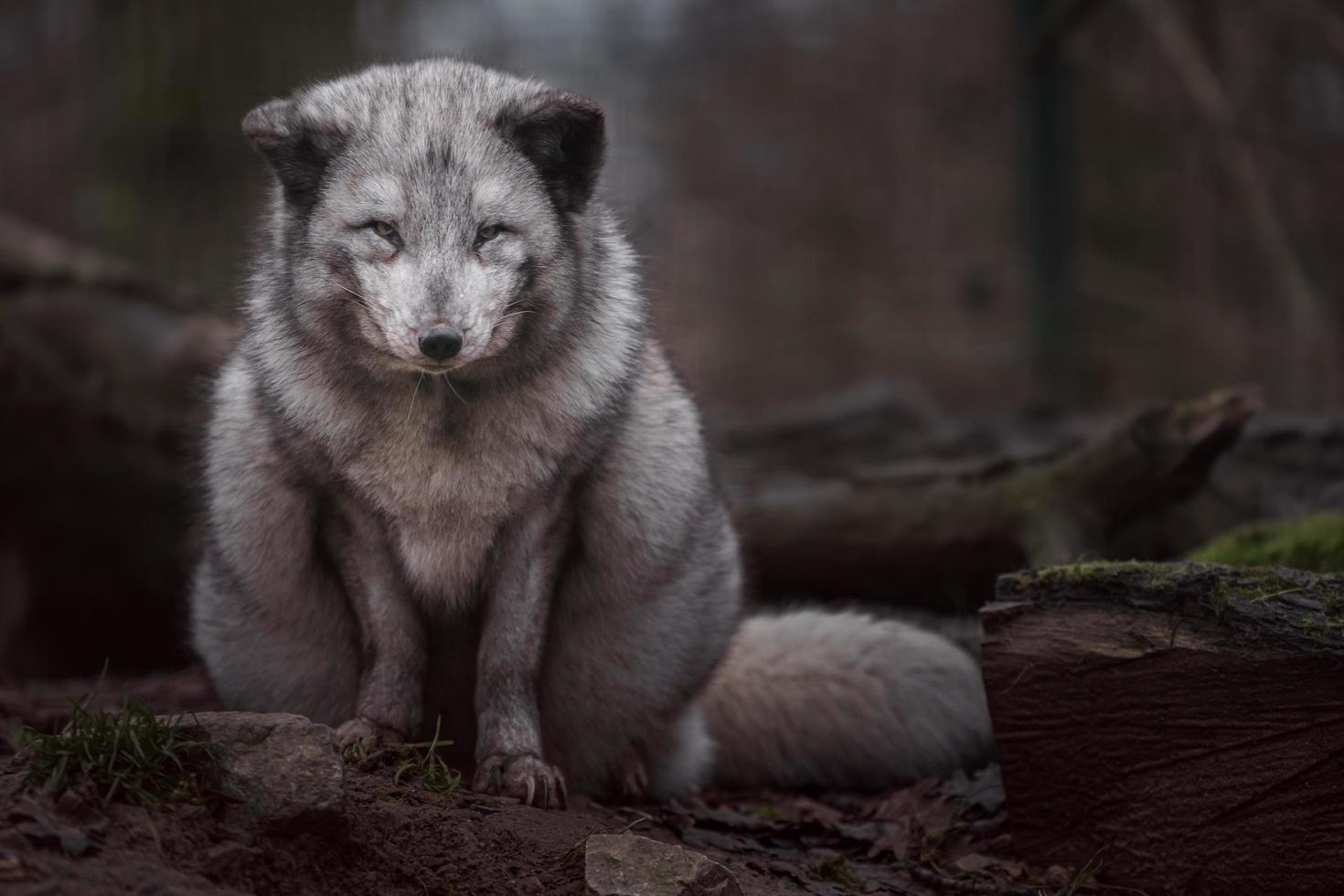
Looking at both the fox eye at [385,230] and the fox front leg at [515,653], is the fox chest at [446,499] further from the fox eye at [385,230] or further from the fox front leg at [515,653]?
the fox eye at [385,230]

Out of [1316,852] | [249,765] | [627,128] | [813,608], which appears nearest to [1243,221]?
[627,128]

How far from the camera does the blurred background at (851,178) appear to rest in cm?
738

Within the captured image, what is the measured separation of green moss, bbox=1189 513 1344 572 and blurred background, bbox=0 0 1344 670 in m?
2.81

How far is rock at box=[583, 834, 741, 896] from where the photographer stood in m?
2.80

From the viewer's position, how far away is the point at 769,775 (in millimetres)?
4695

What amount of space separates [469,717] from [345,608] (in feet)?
1.58

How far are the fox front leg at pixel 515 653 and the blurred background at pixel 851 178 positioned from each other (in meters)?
3.36

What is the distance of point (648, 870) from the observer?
9.36ft

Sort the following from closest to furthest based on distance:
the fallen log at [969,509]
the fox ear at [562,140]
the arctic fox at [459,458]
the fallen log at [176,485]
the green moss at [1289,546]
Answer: the arctic fox at [459,458] → the fox ear at [562,140] → the green moss at [1289,546] → the fallen log at [969,509] → the fallen log at [176,485]

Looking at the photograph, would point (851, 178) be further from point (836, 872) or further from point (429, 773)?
point (429, 773)

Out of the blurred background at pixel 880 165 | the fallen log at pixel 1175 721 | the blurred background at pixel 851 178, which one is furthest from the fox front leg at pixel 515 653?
the blurred background at pixel 851 178

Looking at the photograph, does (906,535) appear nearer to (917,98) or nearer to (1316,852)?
(1316,852)

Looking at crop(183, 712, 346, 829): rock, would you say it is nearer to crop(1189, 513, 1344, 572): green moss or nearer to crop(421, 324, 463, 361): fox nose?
crop(421, 324, 463, 361): fox nose

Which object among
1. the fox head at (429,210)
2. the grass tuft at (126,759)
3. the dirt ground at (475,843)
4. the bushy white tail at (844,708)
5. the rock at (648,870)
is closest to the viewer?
the dirt ground at (475,843)
